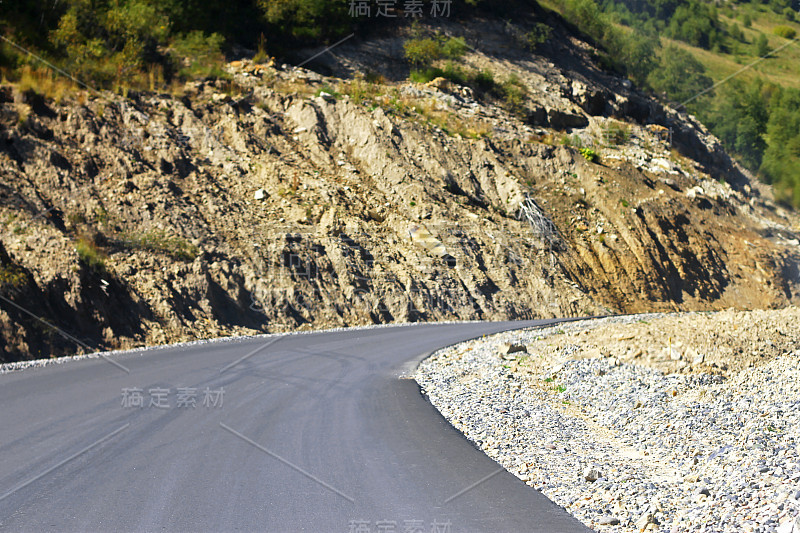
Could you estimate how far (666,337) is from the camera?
1173 centimetres

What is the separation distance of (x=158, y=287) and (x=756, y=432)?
55.3 feet

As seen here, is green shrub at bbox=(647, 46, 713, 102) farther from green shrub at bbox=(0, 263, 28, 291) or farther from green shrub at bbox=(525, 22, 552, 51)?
green shrub at bbox=(0, 263, 28, 291)

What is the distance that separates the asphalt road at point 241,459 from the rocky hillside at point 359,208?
21.4ft

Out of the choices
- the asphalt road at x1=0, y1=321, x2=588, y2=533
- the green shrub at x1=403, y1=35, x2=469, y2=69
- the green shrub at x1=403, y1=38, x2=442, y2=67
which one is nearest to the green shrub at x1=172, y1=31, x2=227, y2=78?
the green shrub at x1=403, y1=38, x2=442, y2=67

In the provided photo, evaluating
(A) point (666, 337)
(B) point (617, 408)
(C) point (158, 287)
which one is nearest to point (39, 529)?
(B) point (617, 408)

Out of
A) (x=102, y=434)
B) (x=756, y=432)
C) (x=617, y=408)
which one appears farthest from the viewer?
(x=617, y=408)

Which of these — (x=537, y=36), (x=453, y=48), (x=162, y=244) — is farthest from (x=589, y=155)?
(x=162, y=244)

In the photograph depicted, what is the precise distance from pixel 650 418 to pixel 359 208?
21.2 metres

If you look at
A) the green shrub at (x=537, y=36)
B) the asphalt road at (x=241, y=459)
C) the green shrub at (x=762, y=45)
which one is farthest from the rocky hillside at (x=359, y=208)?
the green shrub at (x=762, y=45)

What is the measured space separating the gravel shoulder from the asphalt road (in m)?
0.52

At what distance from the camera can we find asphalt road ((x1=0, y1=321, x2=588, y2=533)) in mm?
5172

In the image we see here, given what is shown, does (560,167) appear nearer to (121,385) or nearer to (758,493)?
(121,385)

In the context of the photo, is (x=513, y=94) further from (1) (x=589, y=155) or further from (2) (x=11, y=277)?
(2) (x=11, y=277)

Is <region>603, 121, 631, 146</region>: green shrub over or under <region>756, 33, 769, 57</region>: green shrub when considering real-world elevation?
under
